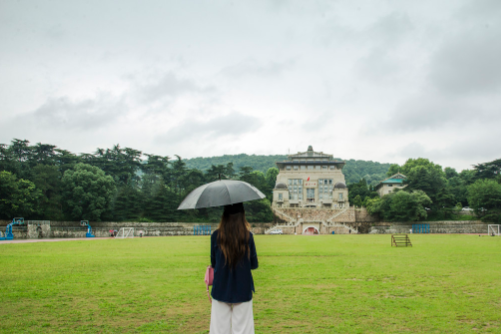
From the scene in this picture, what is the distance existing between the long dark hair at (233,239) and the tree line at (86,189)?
4544 cm

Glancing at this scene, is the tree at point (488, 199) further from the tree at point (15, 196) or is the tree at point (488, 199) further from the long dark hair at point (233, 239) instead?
the long dark hair at point (233, 239)

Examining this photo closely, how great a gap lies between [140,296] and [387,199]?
63087mm

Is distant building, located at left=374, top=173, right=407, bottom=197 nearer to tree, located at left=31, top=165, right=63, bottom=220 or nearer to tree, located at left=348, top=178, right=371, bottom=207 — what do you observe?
tree, located at left=348, top=178, right=371, bottom=207

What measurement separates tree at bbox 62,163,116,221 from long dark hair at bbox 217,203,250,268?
50026 millimetres

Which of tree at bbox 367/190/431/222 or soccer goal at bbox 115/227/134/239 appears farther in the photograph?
tree at bbox 367/190/431/222

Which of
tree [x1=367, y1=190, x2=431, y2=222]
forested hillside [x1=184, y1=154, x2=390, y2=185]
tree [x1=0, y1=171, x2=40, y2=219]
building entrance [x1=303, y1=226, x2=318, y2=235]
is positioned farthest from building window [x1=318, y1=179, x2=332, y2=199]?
tree [x1=0, y1=171, x2=40, y2=219]

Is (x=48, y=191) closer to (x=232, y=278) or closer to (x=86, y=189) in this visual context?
(x=86, y=189)

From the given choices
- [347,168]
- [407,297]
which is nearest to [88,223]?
[407,297]

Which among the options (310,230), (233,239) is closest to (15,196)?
(310,230)

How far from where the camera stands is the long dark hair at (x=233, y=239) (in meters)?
4.61

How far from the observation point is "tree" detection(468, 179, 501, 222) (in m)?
53.7

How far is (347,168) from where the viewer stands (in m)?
152

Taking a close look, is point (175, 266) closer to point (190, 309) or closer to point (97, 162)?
point (190, 309)

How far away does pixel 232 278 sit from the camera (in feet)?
15.0
